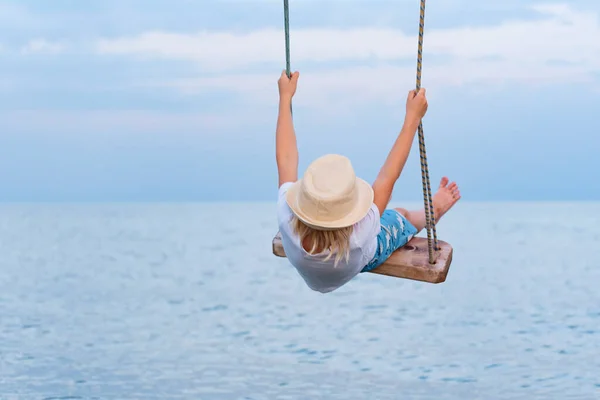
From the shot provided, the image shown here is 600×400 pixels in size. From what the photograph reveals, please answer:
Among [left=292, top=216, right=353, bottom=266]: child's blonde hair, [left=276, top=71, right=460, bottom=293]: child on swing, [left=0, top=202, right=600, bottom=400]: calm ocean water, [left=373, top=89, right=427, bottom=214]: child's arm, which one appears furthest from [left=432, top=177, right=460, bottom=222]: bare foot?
[left=0, top=202, right=600, bottom=400]: calm ocean water

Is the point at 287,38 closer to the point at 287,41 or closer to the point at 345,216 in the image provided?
the point at 287,41

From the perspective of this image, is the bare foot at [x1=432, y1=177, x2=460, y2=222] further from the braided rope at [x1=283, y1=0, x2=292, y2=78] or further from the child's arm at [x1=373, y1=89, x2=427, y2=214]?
the braided rope at [x1=283, y1=0, x2=292, y2=78]

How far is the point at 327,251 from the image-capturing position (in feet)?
11.5

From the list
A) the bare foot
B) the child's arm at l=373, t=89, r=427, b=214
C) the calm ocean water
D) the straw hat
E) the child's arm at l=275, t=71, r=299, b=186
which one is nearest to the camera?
the straw hat

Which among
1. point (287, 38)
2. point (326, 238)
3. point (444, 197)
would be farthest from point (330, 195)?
point (444, 197)

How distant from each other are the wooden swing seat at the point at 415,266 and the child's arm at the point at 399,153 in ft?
1.33

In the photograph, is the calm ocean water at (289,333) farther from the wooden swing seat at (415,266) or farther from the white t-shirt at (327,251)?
the white t-shirt at (327,251)

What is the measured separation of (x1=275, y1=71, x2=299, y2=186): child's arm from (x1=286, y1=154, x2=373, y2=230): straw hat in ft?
0.78

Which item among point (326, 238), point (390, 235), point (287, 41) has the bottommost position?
point (390, 235)

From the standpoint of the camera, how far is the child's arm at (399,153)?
12.1 feet

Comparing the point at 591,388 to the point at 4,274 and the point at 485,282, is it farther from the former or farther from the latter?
the point at 4,274

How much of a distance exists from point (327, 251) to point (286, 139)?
609mm

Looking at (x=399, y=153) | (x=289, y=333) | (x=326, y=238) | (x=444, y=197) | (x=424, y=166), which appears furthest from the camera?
(x=289, y=333)

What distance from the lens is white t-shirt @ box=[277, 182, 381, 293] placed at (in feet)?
11.5
